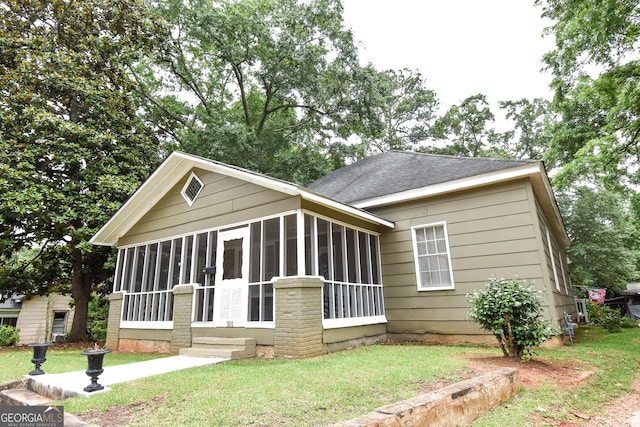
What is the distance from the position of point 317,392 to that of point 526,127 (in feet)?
84.9

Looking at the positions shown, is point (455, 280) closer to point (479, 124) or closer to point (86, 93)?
point (86, 93)

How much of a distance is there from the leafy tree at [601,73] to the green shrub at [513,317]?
262 inches

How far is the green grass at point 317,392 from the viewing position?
288cm

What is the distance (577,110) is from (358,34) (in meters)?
10.2

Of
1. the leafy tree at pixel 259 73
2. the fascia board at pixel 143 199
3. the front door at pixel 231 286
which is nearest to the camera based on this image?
the front door at pixel 231 286

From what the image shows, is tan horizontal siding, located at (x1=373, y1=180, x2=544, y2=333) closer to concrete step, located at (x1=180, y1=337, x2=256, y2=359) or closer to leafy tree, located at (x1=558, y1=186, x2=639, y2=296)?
concrete step, located at (x1=180, y1=337, x2=256, y2=359)

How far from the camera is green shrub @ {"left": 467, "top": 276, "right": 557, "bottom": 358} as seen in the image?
465cm

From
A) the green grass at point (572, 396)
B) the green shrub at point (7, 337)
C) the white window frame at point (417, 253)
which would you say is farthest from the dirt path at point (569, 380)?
the green shrub at point (7, 337)

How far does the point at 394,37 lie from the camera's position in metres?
14.2

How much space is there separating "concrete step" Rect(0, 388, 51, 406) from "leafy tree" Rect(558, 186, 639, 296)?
21.0m

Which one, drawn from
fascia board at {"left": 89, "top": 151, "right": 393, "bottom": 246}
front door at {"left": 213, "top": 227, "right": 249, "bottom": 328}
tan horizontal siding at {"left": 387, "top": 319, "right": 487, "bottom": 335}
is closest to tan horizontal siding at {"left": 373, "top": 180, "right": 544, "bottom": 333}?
tan horizontal siding at {"left": 387, "top": 319, "right": 487, "bottom": 335}

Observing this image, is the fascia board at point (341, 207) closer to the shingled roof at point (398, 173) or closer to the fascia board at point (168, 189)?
the fascia board at point (168, 189)

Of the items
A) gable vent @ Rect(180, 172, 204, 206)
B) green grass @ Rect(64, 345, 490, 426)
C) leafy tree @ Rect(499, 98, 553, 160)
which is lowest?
green grass @ Rect(64, 345, 490, 426)

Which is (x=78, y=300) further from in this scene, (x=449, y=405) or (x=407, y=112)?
(x=407, y=112)
